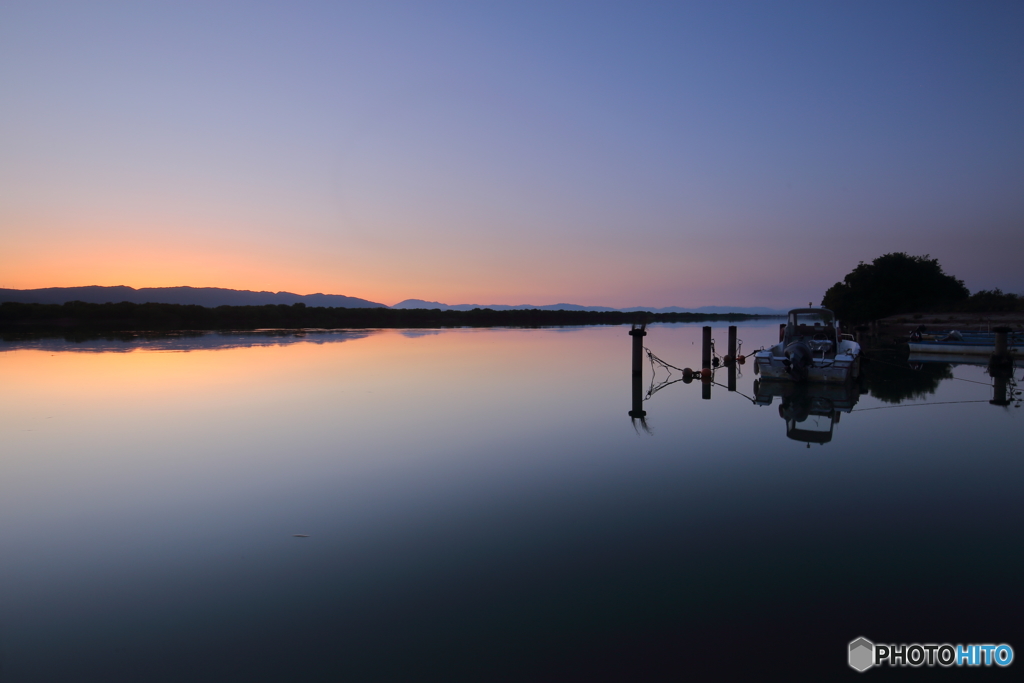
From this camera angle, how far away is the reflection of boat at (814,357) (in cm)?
1861

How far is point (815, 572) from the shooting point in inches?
207

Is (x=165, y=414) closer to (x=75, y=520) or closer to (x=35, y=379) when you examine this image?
(x=75, y=520)

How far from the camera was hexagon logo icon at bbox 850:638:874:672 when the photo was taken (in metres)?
3.94

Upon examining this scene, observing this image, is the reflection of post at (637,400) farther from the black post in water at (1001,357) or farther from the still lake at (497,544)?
the black post in water at (1001,357)

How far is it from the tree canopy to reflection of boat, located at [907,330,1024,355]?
31932mm

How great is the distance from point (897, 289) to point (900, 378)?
5022 cm

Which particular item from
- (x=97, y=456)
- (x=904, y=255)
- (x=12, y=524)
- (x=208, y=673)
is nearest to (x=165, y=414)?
(x=97, y=456)

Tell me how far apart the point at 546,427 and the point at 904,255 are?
69825 millimetres

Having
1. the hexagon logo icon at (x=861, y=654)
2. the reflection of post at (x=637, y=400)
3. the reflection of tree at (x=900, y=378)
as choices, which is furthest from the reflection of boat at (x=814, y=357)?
the hexagon logo icon at (x=861, y=654)

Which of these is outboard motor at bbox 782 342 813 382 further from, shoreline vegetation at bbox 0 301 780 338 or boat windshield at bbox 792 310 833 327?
shoreline vegetation at bbox 0 301 780 338

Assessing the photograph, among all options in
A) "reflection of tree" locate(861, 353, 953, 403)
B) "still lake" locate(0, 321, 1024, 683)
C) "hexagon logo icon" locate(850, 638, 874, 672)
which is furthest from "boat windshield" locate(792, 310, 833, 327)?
"hexagon logo icon" locate(850, 638, 874, 672)

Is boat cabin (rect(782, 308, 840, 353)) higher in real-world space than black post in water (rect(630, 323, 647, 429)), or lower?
higher

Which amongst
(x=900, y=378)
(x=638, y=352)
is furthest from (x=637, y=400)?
(x=900, y=378)

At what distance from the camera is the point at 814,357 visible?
63.6 feet
